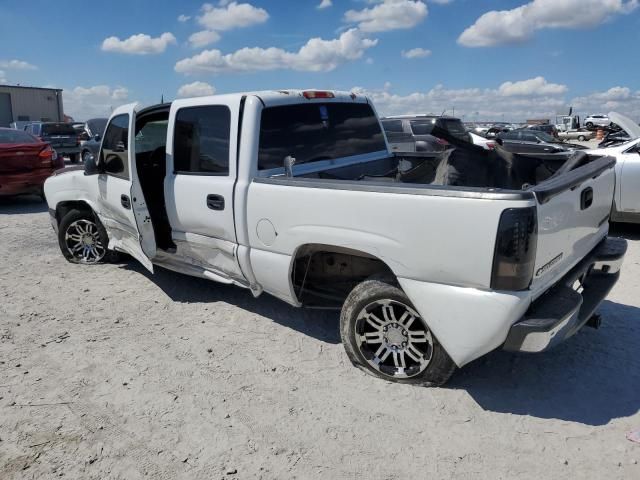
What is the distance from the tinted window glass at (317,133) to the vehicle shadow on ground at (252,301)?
1.36 m

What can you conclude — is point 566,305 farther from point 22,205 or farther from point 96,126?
point 96,126

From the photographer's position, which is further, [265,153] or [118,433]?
[265,153]

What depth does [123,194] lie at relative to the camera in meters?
4.71

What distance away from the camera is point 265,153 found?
148 inches

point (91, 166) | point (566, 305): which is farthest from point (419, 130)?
point (566, 305)

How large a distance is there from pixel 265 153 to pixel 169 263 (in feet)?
5.36

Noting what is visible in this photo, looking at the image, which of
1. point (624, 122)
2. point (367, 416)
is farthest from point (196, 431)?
point (624, 122)

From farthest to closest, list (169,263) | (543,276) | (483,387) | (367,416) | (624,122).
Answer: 1. (624,122)
2. (169,263)
3. (483,387)
4. (367,416)
5. (543,276)

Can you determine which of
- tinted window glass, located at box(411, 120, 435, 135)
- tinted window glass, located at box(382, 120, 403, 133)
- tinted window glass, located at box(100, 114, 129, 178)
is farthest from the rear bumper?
tinted window glass, located at box(382, 120, 403, 133)

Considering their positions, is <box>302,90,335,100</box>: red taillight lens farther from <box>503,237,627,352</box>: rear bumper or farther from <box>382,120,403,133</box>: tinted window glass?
<box>382,120,403,133</box>: tinted window glass

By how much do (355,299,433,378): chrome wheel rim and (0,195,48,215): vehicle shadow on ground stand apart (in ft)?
28.4

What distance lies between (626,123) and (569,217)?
326 cm

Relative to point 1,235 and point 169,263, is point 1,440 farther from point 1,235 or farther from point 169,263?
point 1,235

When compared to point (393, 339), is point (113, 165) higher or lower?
higher
